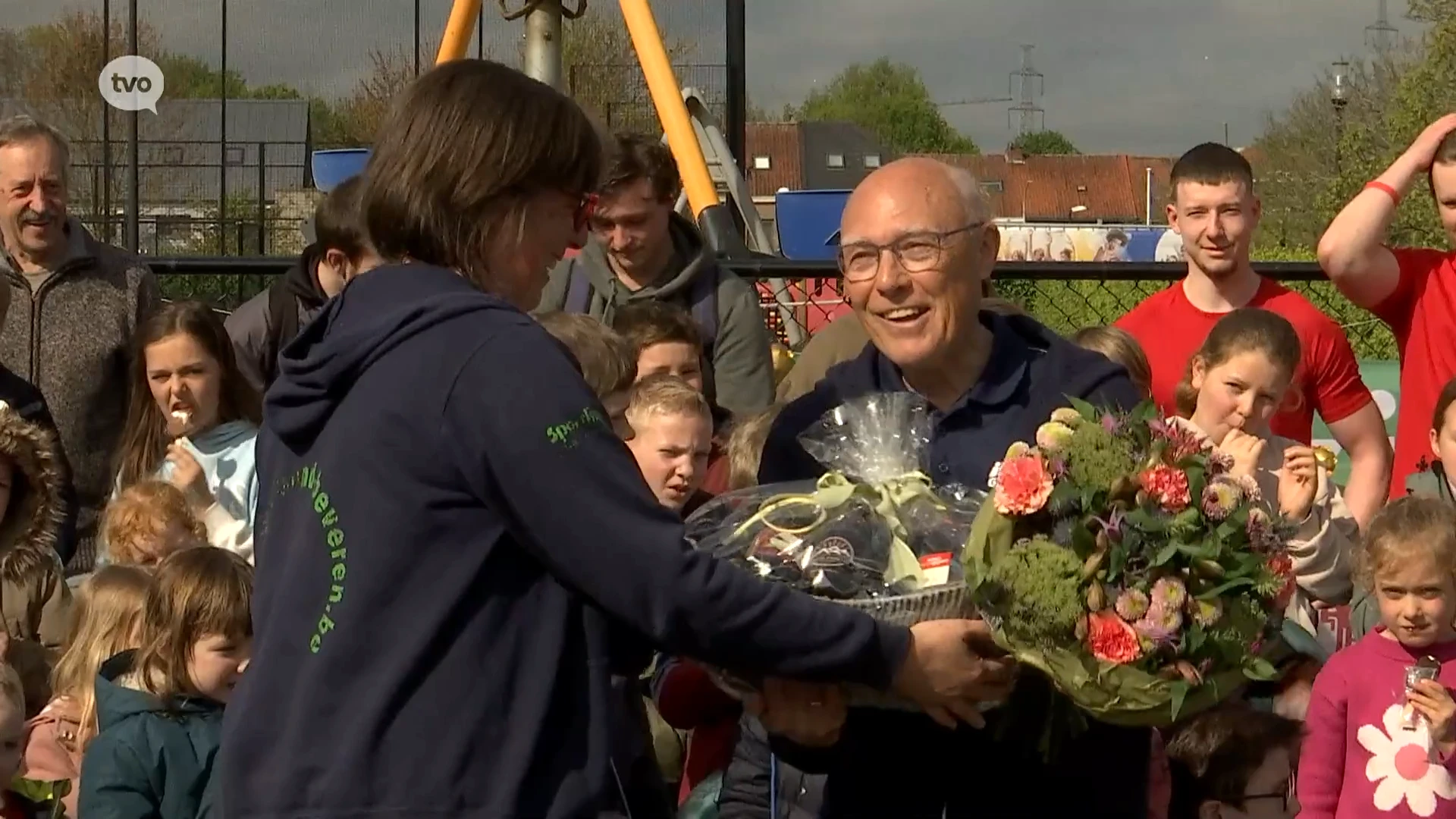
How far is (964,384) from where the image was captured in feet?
11.0

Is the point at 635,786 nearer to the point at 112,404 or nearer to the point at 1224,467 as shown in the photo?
the point at 1224,467

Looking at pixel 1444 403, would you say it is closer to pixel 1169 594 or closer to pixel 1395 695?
pixel 1395 695

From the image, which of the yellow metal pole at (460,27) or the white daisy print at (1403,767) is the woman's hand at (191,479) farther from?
the yellow metal pole at (460,27)

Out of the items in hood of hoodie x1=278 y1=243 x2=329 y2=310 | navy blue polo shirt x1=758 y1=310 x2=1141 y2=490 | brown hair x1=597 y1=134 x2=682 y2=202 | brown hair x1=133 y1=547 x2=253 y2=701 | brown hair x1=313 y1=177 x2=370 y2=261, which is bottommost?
brown hair x1=133 y1=547 x2=253 y2=701

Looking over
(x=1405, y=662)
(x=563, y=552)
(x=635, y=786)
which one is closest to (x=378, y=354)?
(x=563, y=552)

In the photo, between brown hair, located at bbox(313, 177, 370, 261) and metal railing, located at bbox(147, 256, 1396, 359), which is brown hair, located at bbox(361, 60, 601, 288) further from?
metal railing, located at bbox(147, 256, 1396, 359)

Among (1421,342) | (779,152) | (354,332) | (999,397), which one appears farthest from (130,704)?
(779,152)

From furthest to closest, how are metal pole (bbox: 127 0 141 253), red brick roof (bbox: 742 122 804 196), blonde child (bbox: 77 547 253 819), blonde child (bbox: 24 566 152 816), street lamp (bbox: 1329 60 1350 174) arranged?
red brick roof (bbox: 742 122 804 196), street lamp (bbox: 1329 60 1350 174), metal pole (bbox: 127 0 141 253), blonde child (bbox: 24 566 152 816), blonde child (bbox: 77 547 253 819)

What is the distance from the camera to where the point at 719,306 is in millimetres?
6426

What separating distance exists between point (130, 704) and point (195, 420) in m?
1.73

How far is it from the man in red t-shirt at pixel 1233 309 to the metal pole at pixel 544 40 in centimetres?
418

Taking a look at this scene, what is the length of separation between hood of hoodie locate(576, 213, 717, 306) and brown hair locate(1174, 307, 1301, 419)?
1.80 meters

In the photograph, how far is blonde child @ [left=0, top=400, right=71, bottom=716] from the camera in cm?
553

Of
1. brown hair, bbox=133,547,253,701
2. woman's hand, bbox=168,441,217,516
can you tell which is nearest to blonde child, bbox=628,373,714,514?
brown hair, bbox=133,547,253,701
